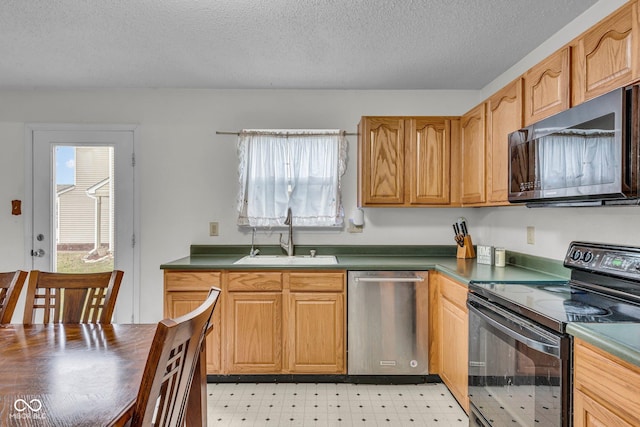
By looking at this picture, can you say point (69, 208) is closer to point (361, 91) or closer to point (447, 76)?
point (361, 91)

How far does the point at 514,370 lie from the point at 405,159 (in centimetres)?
172

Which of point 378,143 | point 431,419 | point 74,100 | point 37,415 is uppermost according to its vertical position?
point 74,100

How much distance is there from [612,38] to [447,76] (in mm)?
1605

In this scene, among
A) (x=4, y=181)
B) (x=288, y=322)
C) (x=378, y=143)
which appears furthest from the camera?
(x=4, y=181)

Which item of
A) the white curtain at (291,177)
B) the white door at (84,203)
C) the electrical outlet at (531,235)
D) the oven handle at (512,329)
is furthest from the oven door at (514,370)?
the white door at (84,203)

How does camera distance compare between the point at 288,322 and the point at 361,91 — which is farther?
the point at 361,91

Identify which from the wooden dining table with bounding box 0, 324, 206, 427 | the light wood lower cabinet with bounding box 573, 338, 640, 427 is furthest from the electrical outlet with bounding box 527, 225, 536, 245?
the wooden dining table with bounding box 0, 324, 206, 427

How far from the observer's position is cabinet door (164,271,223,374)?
272 centimetres

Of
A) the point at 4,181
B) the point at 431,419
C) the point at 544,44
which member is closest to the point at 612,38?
the point at 544,44

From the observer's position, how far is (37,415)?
881 millimetres

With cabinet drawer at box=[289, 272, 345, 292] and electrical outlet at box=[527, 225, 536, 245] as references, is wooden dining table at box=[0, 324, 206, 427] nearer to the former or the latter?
cabinet drawer at box=[289, 272, 345, 292]

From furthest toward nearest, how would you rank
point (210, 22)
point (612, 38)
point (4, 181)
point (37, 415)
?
point (4, 181) < point (210, 22) < point (612, 38) < point (37, 415)

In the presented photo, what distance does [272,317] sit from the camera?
2.73 meters

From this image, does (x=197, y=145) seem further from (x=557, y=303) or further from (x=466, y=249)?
(x=557, y=303)
